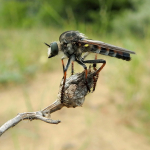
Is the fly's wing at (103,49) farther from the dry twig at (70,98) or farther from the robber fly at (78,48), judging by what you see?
the dry twig at (70,98)

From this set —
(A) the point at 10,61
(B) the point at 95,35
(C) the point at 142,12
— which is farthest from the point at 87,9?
(A) the point at 10,61

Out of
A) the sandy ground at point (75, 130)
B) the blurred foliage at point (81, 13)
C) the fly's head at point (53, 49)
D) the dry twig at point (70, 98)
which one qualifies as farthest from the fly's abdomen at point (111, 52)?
the blurred foliage at point (81, 13)

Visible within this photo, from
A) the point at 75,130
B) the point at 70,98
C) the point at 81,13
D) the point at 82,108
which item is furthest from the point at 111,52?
the point at 81,13

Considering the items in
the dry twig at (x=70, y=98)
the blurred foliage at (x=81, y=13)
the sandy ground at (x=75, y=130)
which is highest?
the blurred foliage at (x=81, y=13)

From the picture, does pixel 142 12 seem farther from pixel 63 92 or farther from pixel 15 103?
pixel 63 92

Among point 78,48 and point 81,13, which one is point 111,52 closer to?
point 78,48

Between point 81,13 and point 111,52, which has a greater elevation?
point 81,13

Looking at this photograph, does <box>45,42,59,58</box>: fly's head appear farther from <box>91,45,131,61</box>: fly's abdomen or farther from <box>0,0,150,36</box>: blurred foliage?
<box>0,0,150,36</box>: blurred foliage
